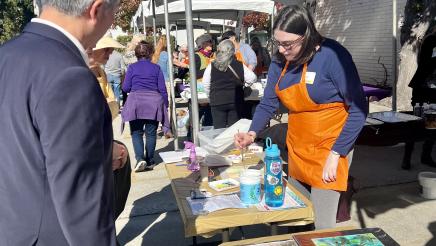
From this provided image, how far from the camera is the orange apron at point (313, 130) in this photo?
2357mm

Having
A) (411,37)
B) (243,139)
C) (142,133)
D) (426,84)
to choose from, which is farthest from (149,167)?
(411,37)

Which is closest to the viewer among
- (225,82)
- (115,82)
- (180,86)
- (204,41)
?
(225,82)

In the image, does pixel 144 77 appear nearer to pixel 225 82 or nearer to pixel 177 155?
pixel 225 82

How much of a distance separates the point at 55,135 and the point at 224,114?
453 cm

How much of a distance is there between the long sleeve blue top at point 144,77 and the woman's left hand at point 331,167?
3.72 m

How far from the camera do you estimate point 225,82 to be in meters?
5.34

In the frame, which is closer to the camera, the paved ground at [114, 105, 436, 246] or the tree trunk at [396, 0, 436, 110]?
the paved ground at [114, 105, 436, 246]

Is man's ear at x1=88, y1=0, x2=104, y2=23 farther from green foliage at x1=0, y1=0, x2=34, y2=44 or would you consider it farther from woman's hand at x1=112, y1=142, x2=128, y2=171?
green foliage at x1=0, y1=0, x2=34, y2=44

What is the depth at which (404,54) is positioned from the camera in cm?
830

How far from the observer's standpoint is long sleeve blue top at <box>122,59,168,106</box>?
5.63 meters

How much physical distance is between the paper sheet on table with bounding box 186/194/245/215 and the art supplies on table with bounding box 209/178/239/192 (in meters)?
0.10

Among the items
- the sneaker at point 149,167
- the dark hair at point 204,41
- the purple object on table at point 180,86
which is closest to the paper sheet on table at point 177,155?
the sneaker at point 149,167

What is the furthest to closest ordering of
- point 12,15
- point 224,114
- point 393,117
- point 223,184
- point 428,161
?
point 12,15 < point 224,114 < point 428,161 < point 393,117 < point 223,184

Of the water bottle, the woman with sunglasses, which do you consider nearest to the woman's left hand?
the woman with sunglasses
